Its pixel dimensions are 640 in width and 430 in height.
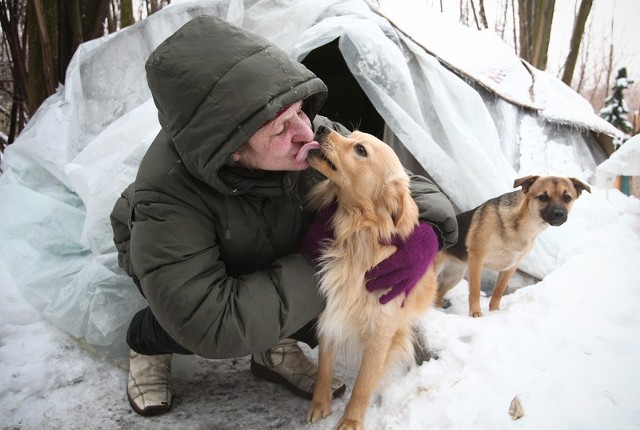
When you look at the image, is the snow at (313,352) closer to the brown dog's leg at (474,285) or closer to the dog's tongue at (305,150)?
the brown dog's leg at (474,285)

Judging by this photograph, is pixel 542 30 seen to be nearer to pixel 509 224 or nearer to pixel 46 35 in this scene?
pixel 509 224

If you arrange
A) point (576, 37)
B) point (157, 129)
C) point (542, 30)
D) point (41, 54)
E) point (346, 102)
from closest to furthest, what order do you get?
1. point (157, 129)
2. point (41, 54)
3. point (346, 102)
4. point (576, 37)
5. point (542, 30)

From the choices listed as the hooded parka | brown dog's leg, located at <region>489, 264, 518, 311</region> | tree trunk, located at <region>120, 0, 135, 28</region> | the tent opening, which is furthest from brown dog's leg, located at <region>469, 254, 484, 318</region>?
tree trunk, located at <region>120, 0, 135, 28</region>

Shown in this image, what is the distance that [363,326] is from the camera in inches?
75.6

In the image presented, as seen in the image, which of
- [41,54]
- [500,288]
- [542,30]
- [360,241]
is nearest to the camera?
[360,241]

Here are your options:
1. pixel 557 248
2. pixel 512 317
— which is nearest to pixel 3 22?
pixel 512 317

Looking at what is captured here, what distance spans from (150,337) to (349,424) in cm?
105

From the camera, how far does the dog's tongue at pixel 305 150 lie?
1758 millimetres

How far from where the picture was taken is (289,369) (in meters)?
2.27

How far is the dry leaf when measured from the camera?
1738mm

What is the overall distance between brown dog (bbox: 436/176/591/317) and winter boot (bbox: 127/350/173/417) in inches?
86.1

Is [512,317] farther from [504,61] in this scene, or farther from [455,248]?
[504,61]

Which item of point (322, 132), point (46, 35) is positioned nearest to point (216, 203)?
point (322, 132)

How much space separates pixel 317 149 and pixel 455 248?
1967mm
